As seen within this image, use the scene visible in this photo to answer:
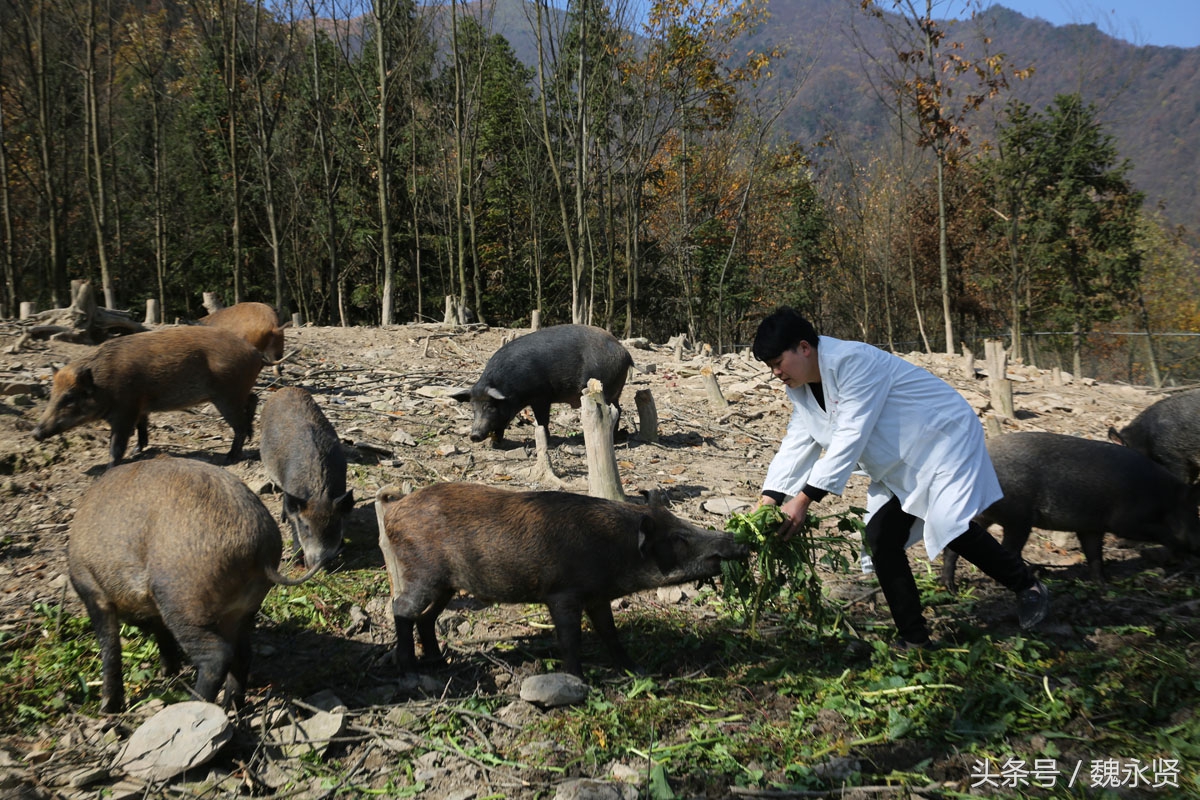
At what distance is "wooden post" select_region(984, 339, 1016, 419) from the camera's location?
13.2 metres

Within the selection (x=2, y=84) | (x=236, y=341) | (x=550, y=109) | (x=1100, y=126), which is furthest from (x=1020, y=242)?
(x=2, y=84)

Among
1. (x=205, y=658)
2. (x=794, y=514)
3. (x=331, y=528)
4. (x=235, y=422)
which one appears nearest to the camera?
(x=205, y=658)

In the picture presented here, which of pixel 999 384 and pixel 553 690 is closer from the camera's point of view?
pixel 553 690

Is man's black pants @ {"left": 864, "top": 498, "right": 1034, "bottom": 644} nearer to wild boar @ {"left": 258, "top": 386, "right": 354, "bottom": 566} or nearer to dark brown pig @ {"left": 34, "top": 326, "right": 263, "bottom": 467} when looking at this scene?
wild boar @ {"left": 258, "top": 386, "right": 354, "bottom": 566}

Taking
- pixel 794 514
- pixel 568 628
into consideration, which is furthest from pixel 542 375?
pixel 794 514

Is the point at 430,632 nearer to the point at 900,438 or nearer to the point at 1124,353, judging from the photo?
the point at 900,438

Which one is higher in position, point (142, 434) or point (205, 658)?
point (142, 434)

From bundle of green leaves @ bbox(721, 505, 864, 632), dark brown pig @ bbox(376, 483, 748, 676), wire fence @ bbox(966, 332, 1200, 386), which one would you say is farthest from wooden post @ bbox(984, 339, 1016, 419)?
dark brown pig @ bbox(376, 483, 748, 676)

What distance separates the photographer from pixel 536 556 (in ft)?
16.7

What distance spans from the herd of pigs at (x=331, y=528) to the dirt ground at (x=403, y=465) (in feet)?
1.37

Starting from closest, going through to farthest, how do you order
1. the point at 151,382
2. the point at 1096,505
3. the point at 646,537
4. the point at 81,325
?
the point at 646,537, the point at 1096,505, the point at 151,382, the point at 81,325

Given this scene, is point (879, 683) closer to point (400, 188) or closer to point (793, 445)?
point (793, 445)

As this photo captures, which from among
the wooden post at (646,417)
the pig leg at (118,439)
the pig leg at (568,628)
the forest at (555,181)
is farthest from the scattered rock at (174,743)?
the forest at (555,181)

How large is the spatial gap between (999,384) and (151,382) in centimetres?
1174
